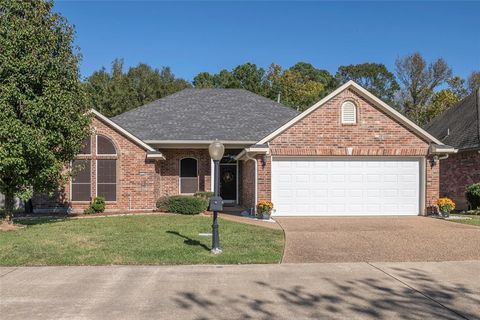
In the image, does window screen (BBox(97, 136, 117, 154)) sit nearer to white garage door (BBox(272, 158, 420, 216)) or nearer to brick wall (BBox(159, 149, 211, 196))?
brick wall (BBox(159, 149, 211, 196))

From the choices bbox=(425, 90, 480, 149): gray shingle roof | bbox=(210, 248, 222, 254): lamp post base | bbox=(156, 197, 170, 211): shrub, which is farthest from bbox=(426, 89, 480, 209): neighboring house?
bbox=(210, 248, 222, 254): lamp post base

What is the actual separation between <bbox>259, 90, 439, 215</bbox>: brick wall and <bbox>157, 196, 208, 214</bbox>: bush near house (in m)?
3.54

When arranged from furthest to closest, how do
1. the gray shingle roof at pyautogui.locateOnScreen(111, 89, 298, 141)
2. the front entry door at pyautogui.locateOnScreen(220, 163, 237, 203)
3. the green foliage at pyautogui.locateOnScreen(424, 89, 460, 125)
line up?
1. the green foliage at pyautogui.locateOnScreen(424, 89, 460, 125)
2. the front entry door at pyautogui.locateOnScreen(220, 163, 237, 203)
3. the gray shingle roof at pyautogui.locateOnScreen(111, 89, 298, 141)

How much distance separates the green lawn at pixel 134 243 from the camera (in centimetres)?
912

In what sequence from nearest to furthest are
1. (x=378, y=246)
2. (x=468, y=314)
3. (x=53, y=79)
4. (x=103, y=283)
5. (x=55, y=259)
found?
1. (x=468, y=314)
2. (x=103, y=283)
3. (x=55, y=259)
4. (x=378, y=246)
5. (x=53, y=79)

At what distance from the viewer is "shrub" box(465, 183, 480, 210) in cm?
1836

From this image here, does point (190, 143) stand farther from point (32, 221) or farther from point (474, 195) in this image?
point (474, 195)

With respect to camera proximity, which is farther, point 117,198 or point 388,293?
point 117,198

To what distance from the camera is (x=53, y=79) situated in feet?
43.6

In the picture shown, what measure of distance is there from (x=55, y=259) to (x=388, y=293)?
258 inches

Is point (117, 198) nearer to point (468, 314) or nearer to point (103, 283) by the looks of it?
point (103, 283)

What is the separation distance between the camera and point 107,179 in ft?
59.7

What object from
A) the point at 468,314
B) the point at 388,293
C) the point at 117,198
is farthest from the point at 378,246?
the point at 117,198

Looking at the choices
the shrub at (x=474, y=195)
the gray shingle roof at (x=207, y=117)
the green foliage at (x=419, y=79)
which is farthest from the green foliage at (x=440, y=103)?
the shrub at (x=474, y=195)
